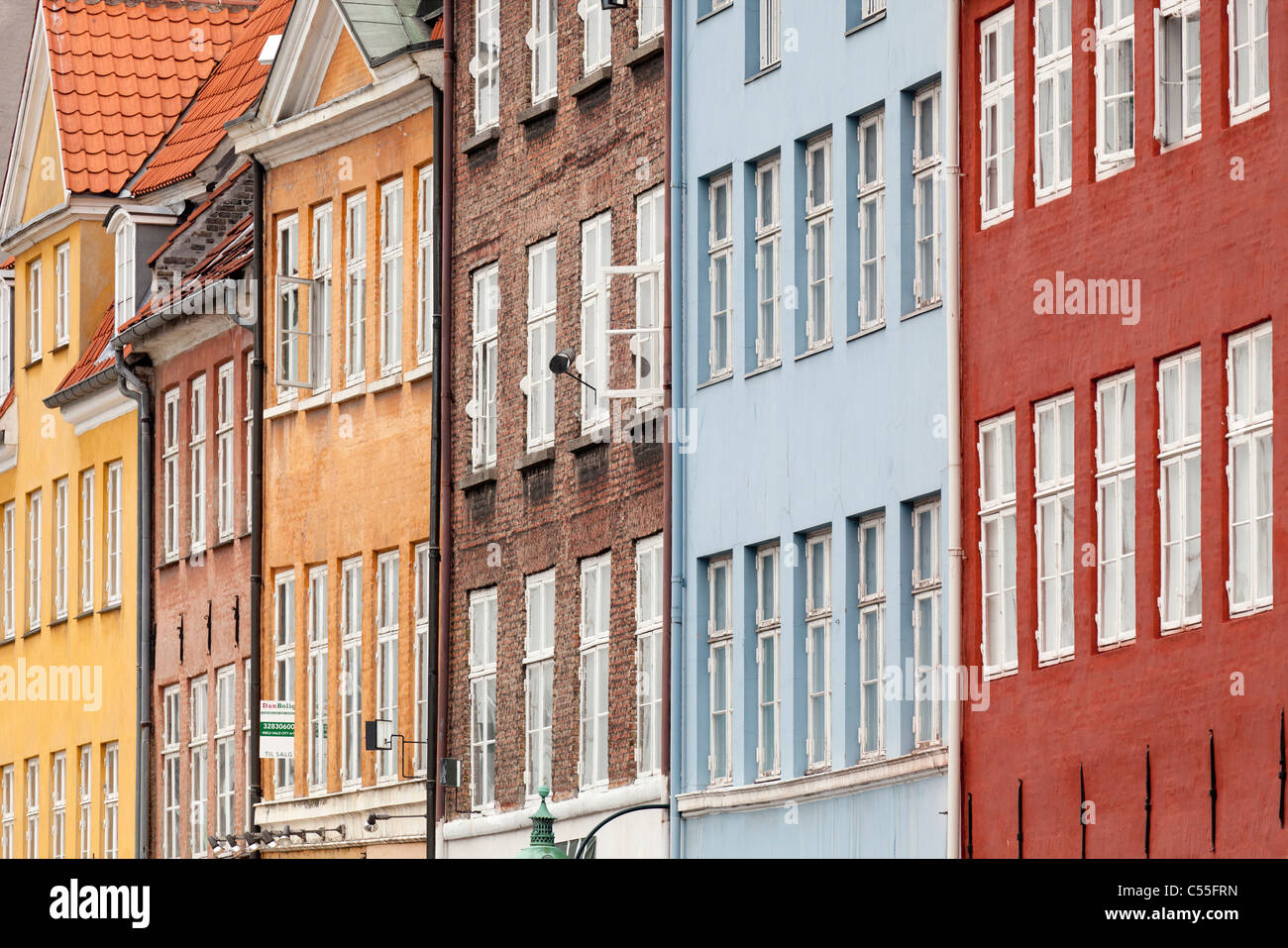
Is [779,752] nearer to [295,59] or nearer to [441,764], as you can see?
[441,764]

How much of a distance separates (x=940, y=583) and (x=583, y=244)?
7854mm

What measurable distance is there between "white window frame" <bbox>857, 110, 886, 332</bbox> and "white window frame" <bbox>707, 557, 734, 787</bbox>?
9.94ft

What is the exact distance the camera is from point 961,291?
28328 mm

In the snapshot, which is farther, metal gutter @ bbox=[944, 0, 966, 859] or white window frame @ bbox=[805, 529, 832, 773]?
white window frame @ bbox=[805, 529, 832, 773]

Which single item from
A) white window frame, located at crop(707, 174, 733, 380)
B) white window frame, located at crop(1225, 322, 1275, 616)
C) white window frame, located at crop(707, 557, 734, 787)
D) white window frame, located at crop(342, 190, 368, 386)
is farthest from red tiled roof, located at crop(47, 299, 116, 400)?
white window frame, located at crop(1225, 322, 1275, 616)

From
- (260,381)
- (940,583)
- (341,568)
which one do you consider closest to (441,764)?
(341,568)

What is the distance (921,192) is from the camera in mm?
29250

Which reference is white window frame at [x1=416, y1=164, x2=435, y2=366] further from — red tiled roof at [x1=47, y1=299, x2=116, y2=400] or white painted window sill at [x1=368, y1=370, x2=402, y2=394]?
red tiled roof at [x1=47, y1=299, x2=116, y2=400]

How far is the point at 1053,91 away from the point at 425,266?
12632 millimetres

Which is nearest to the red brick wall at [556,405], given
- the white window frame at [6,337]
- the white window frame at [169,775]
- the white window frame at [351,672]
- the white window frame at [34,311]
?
the white window frame at [351,672]

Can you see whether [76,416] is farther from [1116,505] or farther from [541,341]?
[1116,505]

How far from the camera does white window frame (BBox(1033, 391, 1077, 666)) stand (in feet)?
86.9

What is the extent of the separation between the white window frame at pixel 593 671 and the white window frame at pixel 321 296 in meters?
7.03

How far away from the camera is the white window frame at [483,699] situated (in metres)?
36.8
